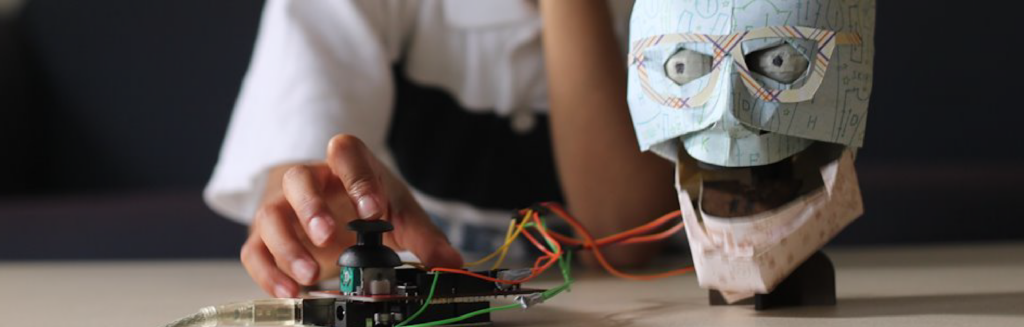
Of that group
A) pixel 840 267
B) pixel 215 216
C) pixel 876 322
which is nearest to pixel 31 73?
pixel 215 216

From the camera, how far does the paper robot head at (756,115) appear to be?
1.49 ft

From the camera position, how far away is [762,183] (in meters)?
0.51

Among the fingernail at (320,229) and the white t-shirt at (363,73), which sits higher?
the white t-shirt at (363,73)

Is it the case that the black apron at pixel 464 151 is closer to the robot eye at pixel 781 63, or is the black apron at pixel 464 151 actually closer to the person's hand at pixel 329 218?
the person's hand at pixel 329 218

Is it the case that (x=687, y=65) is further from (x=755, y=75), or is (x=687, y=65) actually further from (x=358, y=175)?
(x=358, y=175)

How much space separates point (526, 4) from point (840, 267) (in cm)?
36

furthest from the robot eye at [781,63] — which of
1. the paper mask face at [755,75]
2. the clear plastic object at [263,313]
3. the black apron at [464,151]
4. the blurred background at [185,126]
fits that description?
the blurred background at [185,126]

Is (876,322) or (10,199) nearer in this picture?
(876,322)

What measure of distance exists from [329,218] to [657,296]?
189 mm

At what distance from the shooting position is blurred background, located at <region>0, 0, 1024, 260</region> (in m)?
1.33

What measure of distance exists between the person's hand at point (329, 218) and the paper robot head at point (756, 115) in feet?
0.40

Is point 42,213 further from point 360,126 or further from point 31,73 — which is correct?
point 360,126

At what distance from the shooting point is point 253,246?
0.56m

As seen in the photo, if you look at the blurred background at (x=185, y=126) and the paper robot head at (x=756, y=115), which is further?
the blurred background at (x=185, y=126)
